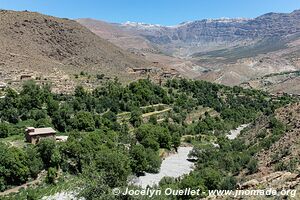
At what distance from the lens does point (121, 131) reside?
2685 inches

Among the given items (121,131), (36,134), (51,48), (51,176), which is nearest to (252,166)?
(51,176)

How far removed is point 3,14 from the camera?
12031 cm

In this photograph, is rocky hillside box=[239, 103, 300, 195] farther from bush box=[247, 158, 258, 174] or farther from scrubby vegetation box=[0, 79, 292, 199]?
scrubby vegetation box=[0, 79, 292, 199]

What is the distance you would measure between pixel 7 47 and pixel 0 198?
227ft

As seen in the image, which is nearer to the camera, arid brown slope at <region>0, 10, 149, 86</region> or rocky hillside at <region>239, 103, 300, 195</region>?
rocky hillside at <region>239, 103, 300, 195</region>

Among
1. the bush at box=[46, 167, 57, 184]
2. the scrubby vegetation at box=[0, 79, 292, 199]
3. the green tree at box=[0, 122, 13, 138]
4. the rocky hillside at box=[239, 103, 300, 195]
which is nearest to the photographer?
the rocky hillside at box=[239, 103, 300, 195]

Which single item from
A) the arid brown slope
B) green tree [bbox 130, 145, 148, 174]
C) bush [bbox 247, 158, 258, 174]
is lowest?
green tree [bbox 130, 145, 148, 174]

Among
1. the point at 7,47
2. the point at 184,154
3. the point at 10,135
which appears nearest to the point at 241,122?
the point at 184,154

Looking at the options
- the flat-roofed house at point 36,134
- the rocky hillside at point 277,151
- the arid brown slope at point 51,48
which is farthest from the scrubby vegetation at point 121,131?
the arid brown slope at point 51,48

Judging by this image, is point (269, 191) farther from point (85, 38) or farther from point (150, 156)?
point (85, 38)

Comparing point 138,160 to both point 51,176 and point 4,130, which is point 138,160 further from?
point 4,130

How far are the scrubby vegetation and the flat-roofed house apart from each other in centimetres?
145

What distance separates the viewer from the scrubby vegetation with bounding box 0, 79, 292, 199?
151 ft

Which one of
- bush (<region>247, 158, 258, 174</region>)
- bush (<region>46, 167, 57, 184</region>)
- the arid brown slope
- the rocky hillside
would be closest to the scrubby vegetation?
bush (<region>46, 167, 57, 184</region>)
